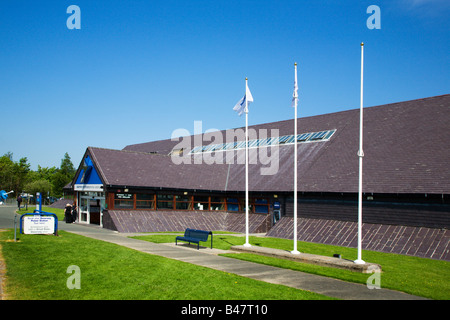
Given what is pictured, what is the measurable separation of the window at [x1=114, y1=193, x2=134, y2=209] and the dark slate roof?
91 centimetres

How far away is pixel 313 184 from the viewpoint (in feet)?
84.3

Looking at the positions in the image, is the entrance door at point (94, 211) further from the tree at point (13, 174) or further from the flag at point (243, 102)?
the tree at point (13, 174)

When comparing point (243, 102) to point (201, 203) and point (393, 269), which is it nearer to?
point (393, 269)

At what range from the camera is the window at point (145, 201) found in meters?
27.3

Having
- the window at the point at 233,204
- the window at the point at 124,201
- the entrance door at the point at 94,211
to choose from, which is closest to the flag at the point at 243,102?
the window at the point at 124,201

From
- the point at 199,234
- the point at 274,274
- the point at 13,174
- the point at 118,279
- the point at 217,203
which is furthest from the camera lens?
the point at 13,174

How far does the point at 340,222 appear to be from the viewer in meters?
23.5

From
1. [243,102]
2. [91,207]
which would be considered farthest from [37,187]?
[243,102]

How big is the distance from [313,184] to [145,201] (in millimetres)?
12167

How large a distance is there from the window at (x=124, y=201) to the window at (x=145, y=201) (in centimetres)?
46

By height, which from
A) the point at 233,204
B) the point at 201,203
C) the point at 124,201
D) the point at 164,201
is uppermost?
the point at 124,201

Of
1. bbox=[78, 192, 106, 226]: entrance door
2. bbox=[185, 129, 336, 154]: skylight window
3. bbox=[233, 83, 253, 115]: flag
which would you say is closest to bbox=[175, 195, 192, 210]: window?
bbox=[78, 192, 106, 226]: entrance door

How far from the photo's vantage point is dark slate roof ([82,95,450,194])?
2186cm

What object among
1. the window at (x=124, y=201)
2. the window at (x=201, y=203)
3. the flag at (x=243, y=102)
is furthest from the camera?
the window at (x=201, y=203)
